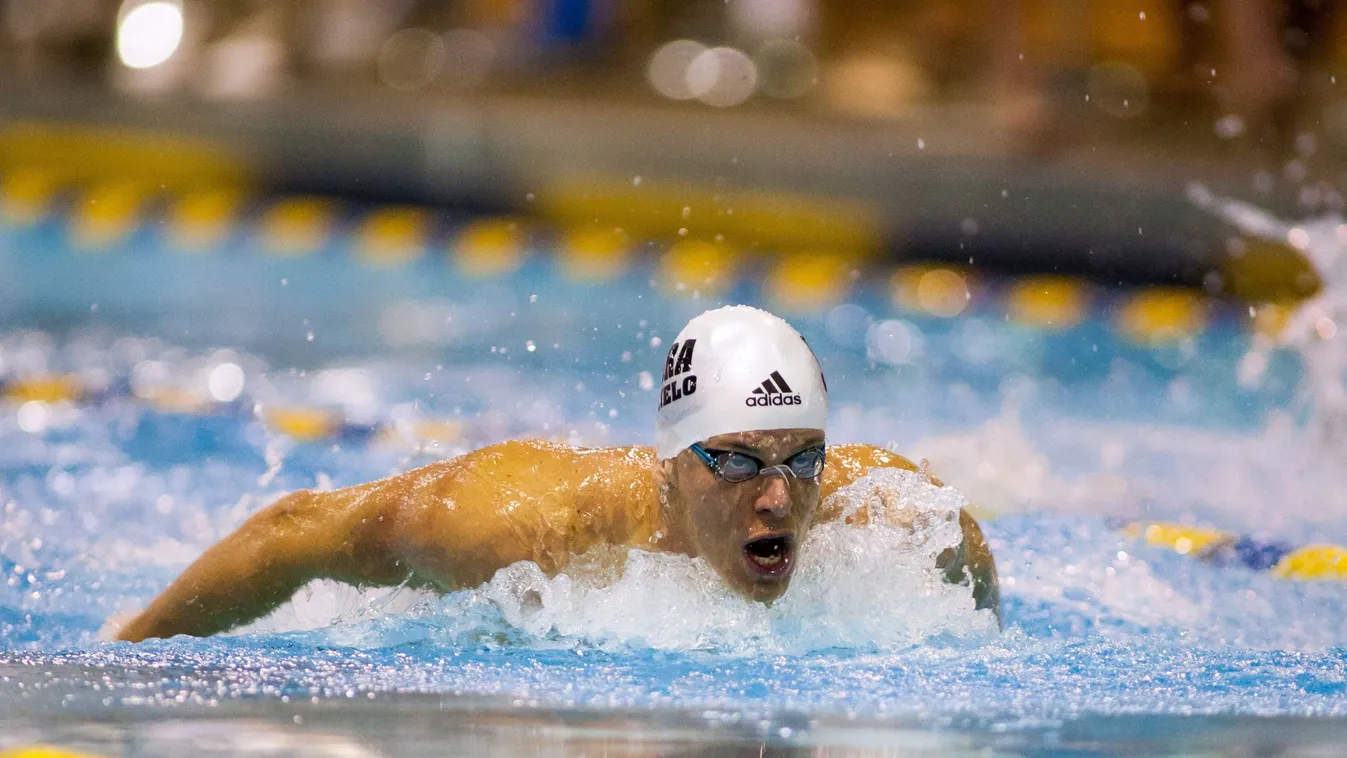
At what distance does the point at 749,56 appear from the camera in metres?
9.80

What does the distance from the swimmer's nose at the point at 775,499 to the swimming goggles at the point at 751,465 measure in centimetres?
3

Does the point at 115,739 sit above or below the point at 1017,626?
below

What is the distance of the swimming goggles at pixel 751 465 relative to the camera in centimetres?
299

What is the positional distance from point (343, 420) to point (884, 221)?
13.4ft

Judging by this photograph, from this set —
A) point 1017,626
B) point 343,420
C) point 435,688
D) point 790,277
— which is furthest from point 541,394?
point 435,688

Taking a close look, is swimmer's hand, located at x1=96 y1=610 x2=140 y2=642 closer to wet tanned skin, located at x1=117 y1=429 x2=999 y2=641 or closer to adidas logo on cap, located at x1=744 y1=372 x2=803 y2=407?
wet tanned skin, located at x1=117 y1=429 x2=999 y2=641

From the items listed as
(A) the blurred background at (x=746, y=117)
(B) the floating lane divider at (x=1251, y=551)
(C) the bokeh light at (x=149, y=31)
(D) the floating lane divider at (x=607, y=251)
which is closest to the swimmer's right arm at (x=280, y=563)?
(B) the floating lane divider at (x=1251, y=551)

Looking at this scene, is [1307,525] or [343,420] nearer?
[1307,525]

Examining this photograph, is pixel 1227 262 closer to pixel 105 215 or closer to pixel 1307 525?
→ pixel 1307 525

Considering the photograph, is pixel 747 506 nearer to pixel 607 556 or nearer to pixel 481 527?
pixel 607 556

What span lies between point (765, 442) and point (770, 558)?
212 millimetres

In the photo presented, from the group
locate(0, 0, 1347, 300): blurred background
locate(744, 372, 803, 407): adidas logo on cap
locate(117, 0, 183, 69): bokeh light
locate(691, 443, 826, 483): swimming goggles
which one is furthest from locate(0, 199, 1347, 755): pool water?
locate(117, 0, 183, 69): bokeh light

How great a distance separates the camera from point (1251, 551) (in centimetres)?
435

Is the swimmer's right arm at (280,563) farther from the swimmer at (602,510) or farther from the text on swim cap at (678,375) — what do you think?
the text on swim cap at (678,375)
